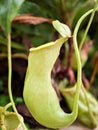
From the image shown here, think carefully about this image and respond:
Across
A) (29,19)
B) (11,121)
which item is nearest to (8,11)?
(29,19)

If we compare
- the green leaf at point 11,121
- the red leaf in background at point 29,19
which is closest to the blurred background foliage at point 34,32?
the red leaf in background at point 29,19

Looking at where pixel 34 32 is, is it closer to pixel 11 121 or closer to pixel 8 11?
pixel 8 11

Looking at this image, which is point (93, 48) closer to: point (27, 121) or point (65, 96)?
point (65, 96)

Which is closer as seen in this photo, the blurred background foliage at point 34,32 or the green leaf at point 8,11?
the green leaf at point 8,11

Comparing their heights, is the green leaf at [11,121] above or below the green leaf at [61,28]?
below

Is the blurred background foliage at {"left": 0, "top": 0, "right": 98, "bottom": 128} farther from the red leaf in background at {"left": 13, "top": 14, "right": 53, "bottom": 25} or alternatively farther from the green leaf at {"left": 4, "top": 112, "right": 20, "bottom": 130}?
the green leaf at {"left": 4, "top": 112, "right": 20, "bottom": 130}

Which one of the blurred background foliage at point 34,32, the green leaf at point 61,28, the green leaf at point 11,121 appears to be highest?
the green leaf at point 61,28

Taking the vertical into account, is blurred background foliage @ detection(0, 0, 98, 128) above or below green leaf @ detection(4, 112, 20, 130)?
above

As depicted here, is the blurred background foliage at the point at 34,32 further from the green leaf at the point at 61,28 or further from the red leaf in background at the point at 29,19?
the green leaf at the point at 61,28

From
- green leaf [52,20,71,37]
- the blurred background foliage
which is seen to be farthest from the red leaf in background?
green leaf [52,20,71,37]
